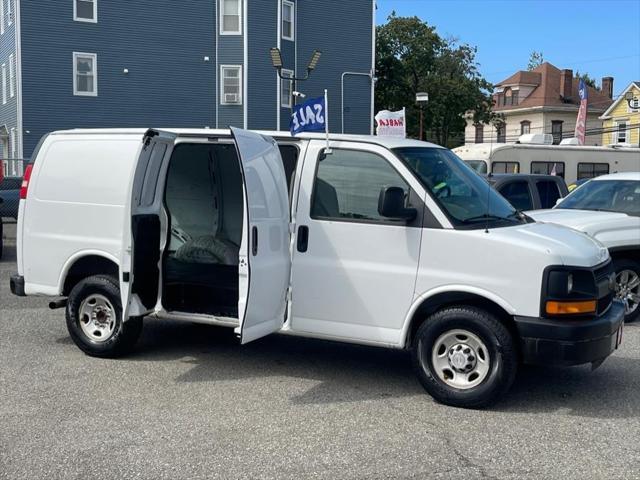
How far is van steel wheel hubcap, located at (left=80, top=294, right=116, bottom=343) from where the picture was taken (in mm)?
6832

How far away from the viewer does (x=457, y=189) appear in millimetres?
6055

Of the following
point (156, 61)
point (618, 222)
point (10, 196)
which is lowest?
point (10, 196)

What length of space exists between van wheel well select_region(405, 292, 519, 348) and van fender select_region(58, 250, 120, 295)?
8.86 feet

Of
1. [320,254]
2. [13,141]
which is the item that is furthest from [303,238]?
[13,141]

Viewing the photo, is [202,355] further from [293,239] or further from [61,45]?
[61,45]

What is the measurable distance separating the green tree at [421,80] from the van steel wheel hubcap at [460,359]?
42929 mm

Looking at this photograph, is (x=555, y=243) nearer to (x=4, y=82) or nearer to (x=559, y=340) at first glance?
(x=559, y=340)

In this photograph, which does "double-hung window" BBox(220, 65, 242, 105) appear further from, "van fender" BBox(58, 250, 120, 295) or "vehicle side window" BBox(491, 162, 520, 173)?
"van fender" BBox(58, 250, 120, 295)

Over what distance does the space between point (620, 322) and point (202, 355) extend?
149 inches

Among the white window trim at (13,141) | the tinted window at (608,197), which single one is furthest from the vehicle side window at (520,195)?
the white window trim at (13,141)

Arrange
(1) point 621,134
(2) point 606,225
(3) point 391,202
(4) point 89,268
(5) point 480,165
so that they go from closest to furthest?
(3) point 391,202 → (4) point 89,268 → (2) point 606,225 → (5) point 480,165 → (1) point 621,134

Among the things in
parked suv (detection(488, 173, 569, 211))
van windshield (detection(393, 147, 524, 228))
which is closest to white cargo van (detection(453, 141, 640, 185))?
parked suv (detection(488, 173, 569, 211))

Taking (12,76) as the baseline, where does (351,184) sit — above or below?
below

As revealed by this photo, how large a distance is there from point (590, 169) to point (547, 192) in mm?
9146
